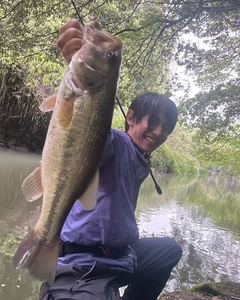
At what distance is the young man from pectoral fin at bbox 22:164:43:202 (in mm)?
454

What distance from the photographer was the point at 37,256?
5.81 feet

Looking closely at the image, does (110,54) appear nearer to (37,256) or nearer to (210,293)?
(37,256)

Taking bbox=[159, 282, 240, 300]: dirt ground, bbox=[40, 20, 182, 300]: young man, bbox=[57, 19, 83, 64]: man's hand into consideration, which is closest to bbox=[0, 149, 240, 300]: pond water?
bbox=[159, 282, 240, 300]: dirt ground

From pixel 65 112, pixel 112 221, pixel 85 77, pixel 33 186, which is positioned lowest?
pixel 112 221

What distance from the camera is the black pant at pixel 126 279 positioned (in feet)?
7.05

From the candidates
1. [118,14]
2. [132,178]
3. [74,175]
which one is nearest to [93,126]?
[74,175]

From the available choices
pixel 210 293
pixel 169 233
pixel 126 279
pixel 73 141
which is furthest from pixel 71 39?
pixel 169 233

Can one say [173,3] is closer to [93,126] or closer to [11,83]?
[93,126]

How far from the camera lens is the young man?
2.19 meters

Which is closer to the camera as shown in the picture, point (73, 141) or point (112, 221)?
point (73, 141)

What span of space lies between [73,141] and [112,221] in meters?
0.78

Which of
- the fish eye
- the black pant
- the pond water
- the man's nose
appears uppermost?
the fish eye

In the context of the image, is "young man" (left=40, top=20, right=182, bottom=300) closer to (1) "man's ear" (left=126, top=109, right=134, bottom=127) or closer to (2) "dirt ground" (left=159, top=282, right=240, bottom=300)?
(1) "man's ear" (left=126, top=109, right=134, bottom=127)

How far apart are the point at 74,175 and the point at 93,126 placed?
253 millimetres
